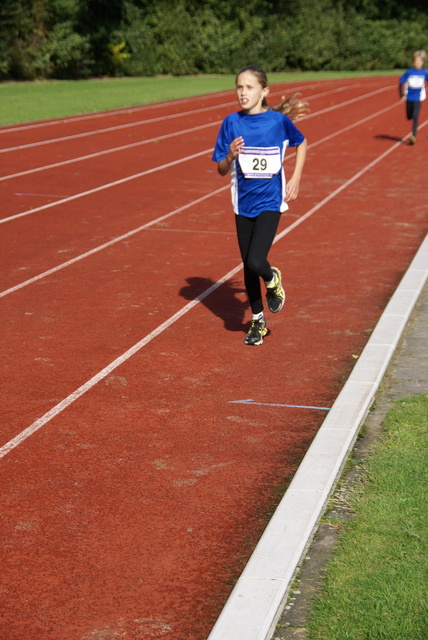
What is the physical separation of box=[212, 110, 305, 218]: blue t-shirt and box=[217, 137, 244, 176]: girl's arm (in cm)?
12

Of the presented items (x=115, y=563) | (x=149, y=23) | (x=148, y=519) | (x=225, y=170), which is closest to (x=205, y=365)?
(x=225, y=170)

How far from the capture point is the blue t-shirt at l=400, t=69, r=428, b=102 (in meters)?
20.8

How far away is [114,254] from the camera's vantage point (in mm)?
10867

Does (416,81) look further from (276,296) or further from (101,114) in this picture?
(276,296)

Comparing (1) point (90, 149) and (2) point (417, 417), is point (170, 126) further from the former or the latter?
(2) point (417, 417)

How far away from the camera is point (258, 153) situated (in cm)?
713

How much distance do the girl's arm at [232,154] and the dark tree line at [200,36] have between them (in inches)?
1421

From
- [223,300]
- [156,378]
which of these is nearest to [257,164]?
[156,378]

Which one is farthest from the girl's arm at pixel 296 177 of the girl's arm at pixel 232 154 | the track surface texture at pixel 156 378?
the track surface texture at pixel 156 378

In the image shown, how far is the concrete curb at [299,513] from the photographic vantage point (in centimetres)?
365

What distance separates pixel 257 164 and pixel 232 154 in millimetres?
399

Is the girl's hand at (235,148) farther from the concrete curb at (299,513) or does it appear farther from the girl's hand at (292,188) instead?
the concrete curb at (299,513)

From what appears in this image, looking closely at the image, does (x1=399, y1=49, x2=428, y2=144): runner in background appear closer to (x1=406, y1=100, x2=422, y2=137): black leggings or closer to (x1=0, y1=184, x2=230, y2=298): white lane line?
(x1=406, y1=100, x2=422, y2=137): black leggings

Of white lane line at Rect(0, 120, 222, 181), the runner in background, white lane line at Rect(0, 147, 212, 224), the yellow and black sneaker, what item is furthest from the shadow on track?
the runner in background
